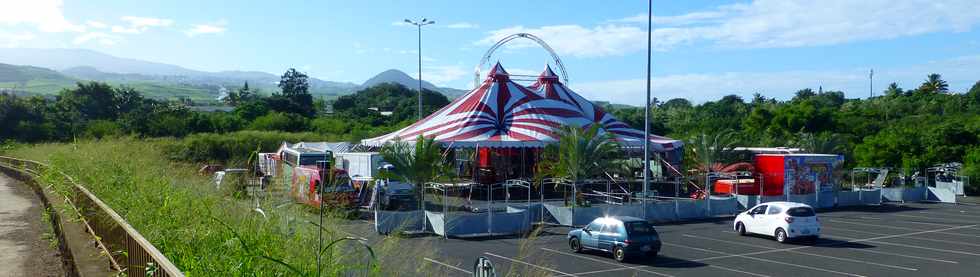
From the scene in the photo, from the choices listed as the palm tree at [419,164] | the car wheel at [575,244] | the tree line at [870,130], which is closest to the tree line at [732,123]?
the tree line at [870,130]

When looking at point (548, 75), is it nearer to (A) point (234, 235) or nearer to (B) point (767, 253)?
(B) point (767, 253)

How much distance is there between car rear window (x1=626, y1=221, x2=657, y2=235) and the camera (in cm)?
1775

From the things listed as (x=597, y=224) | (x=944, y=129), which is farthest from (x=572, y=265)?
(x=944, y=129)

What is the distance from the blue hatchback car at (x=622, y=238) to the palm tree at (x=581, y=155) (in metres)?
7.09

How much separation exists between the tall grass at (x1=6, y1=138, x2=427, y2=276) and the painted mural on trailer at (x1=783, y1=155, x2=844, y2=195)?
2848 centimetres

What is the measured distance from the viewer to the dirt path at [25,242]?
32.2 feet

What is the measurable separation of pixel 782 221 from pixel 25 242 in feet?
60.6

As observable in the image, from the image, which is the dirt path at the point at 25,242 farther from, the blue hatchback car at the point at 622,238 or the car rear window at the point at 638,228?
the car rear window at the point at 638,228

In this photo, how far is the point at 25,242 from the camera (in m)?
11.8

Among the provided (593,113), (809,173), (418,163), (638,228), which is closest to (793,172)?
(809,173)

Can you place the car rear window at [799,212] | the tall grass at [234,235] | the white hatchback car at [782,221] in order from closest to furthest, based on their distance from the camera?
1. the tall grass at [234,235]
2. the white hatchback car at [782,221]
3. the car rear window at [799,212]

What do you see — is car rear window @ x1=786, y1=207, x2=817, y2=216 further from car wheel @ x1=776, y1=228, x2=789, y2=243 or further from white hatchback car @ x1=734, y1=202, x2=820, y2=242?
car wheel @ x1=776, y1=228, x2=789, y2=243

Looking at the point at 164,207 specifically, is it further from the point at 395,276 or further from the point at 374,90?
the point at 374,90

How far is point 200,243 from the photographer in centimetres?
598
